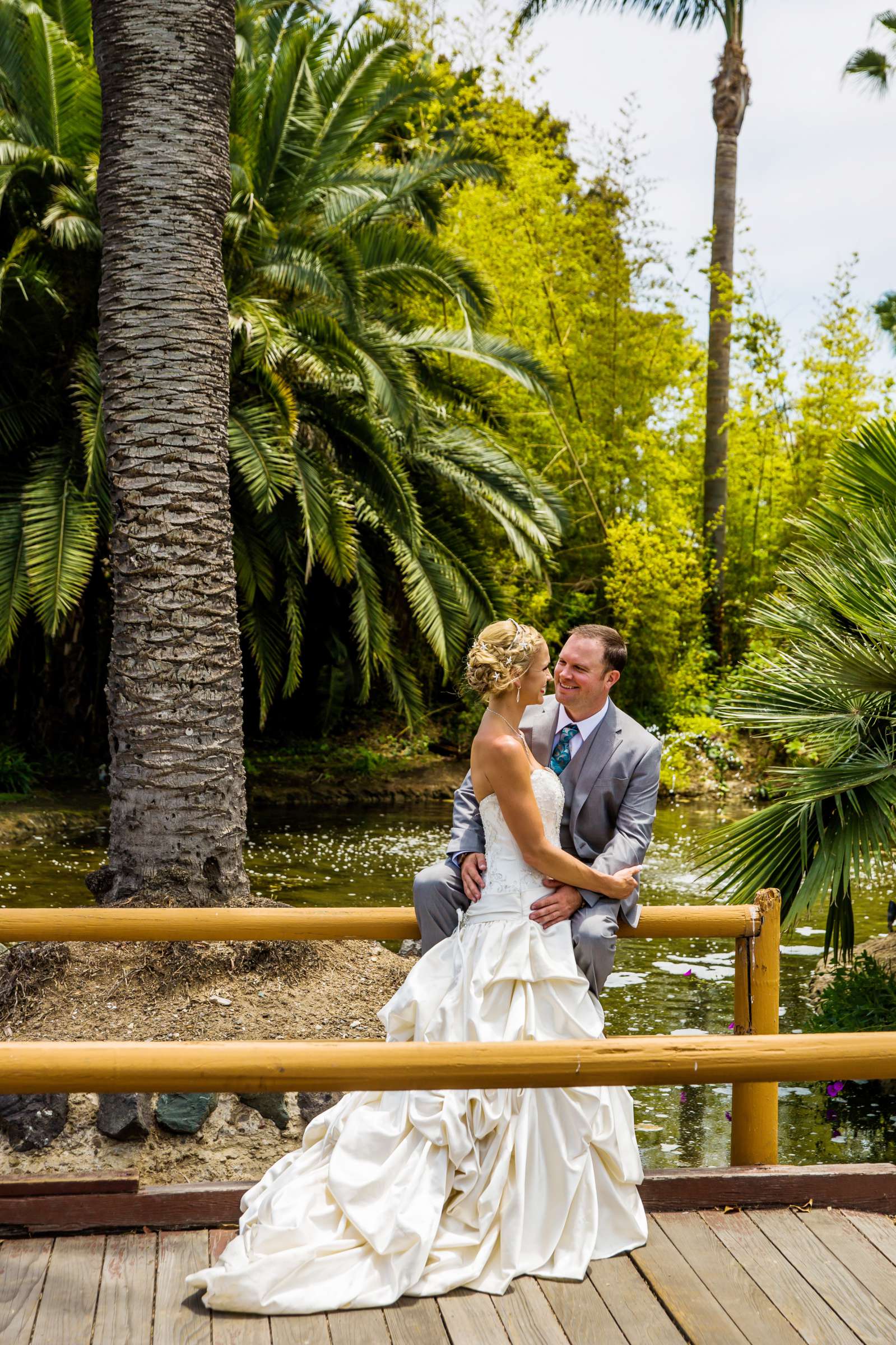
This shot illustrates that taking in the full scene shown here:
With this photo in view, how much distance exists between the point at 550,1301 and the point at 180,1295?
0.87 meters

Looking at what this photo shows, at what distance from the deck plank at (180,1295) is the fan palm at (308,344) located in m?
7.56

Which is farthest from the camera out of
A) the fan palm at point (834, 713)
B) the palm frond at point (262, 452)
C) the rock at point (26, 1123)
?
the palm frond at point (262, 452)

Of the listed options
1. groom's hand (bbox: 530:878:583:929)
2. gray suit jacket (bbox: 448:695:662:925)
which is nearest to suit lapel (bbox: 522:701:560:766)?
gray suit jacket (bbox: 448:695:662:925)

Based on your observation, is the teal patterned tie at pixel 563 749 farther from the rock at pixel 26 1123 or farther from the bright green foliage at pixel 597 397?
the bright green foliage at pixel 597 397

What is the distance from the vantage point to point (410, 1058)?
2891 millimetres

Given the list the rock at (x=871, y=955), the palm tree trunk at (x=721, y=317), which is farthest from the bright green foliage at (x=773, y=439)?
the rock at (x=871, y=955)

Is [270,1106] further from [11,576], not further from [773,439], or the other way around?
[773,439]

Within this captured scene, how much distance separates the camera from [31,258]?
1111 centimetres

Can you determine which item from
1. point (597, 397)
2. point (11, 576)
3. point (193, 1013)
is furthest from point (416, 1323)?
point (597, 397)

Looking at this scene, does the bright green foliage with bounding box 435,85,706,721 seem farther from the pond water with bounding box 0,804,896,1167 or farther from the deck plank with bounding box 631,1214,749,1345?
the deck plank with bounding box 631,1214,749,1345

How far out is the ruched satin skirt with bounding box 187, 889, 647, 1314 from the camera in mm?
3014

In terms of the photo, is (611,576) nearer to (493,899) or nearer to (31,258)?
(31,258)

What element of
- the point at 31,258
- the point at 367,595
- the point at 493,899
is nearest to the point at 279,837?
the point at 367,595

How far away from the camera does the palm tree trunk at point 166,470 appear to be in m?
5.48
